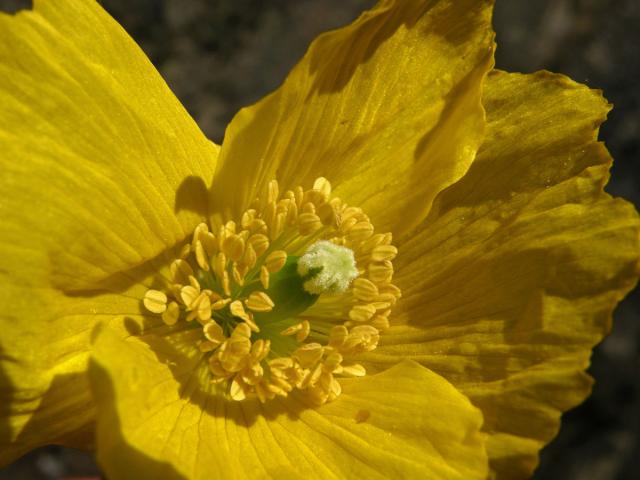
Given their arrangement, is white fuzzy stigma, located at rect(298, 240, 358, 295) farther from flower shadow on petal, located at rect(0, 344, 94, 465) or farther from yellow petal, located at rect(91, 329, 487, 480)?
flower shadow on petal, located at rect(0, 344, 94, 465)

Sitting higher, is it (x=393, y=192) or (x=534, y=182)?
(x=393, y=192)

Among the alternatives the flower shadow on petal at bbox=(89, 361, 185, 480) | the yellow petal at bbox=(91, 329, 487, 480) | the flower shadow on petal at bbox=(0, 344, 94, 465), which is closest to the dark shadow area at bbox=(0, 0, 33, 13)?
the yellow petal at bbox=(91, 329, 487, 480)

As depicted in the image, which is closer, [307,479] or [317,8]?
[307,479]

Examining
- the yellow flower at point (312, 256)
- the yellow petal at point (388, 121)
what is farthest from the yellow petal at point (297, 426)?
the yellow petal at point (388, 121)

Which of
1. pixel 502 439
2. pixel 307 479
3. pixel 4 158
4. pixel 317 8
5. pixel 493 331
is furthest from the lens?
pixel 317 8

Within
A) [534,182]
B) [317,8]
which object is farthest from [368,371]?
[317,8]

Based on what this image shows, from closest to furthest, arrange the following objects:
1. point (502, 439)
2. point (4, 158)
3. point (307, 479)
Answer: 1. point (4, 158)
2. point (307, 479)
3. point (502, 439)

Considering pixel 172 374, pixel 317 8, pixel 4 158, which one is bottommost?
pixel 317 8

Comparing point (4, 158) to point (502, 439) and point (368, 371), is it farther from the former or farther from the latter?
point (502, 439)
